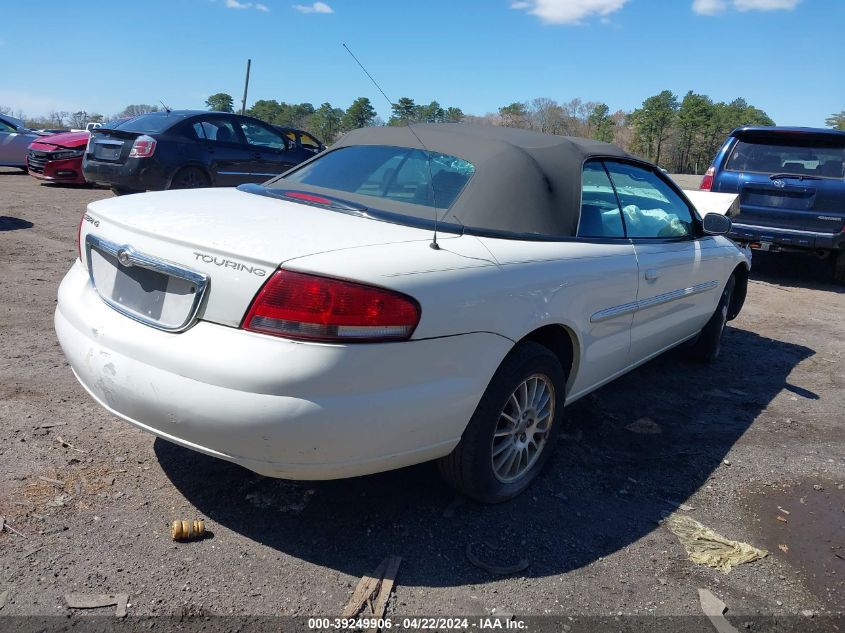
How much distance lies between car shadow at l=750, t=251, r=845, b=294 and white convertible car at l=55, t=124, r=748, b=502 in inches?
257

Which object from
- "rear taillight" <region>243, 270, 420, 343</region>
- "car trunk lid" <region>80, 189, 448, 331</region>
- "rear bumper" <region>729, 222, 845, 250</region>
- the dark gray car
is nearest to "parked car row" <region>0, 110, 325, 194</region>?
the dark gray car

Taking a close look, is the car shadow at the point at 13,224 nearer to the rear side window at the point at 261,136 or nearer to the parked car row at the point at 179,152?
the parked car row at the point at 179,152

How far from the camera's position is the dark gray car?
49.9 ft

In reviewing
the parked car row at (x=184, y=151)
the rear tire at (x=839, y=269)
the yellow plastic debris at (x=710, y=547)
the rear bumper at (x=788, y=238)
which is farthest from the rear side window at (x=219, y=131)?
the yellow plastic debris at (x=710, y=547)

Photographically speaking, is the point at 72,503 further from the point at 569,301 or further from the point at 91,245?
the point at 569,301

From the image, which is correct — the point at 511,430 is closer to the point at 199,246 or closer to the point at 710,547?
the point at 710,547

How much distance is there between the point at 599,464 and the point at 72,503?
246 centimetres

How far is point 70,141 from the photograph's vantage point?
12984 mm

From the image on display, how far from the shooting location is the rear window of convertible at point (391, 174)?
3.21 metres

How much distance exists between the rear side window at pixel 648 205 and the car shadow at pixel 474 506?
46.0 inches

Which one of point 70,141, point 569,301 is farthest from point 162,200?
point 70,141

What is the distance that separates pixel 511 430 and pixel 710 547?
0.96 metres

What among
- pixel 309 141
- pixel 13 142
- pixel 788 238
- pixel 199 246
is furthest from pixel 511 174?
pixel 13 142

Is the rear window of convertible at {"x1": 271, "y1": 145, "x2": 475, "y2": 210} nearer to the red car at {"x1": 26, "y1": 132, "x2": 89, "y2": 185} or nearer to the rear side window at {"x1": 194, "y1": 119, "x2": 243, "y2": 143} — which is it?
the rear side window at {"x1": 194, "y1": 119, "x2": 243, "y2": 143}
